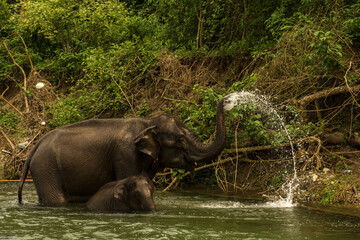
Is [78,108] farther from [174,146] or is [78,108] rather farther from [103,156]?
[174,146]

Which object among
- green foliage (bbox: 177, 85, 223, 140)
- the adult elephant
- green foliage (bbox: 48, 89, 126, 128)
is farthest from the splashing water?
green foliage (bbox: 48, 89, 126, 128)

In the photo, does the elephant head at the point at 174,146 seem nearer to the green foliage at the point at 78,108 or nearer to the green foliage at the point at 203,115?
the green foliage at the point at 203,115

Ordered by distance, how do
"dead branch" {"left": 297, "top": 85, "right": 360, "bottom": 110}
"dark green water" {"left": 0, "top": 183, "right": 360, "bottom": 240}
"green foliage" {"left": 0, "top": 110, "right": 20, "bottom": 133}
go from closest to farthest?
"dark green water" {"left": 0, "top": 183, "right": 360, "bottom": 240} < "dead branch" {"left": 297, "top": 85, "right": 360, "bottom": 110} < "green foliage" {"left": 0, "top": 110, "right": 20, "bottom": 133}

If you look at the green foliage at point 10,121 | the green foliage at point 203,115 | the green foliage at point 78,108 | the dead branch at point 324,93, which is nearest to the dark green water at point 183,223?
the green foliage at point 203,115

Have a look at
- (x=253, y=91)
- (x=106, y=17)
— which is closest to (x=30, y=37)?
(x=106, y=17)

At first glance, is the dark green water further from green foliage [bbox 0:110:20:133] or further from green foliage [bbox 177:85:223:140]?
green foliage [bbox 0:110:20:133]

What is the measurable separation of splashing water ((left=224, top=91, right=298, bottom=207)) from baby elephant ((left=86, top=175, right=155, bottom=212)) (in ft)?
9.57

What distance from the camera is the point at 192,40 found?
17.8m

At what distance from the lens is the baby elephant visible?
Answer: 870cm

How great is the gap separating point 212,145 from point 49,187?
105 inches

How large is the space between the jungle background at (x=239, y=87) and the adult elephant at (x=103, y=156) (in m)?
→ 2.58

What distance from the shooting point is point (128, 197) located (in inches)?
347

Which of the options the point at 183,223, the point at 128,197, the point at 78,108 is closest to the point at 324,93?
the point at 128,197

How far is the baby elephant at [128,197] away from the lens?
8.70 metres
